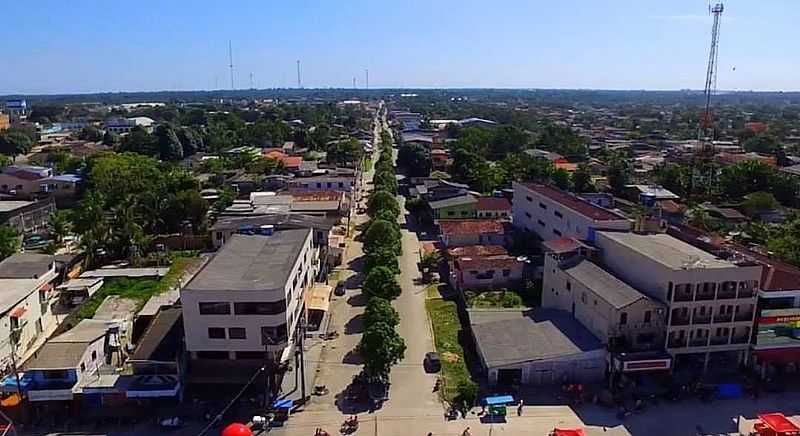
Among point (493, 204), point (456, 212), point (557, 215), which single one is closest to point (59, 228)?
point (456, 212)

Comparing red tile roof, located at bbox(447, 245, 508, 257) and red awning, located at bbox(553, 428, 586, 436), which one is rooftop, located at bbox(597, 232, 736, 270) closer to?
red awning, located at bbox(553, 428, 586, 436)

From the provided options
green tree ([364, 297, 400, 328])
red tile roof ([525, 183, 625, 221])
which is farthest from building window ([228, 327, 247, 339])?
red tile roof ([525, 183, 625, 221])

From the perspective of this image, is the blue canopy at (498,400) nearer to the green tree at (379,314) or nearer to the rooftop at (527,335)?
the rooftop at (527,335)

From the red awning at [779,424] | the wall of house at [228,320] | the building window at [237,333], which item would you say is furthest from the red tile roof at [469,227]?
the red awning at [779,424]

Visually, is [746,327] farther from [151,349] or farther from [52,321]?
[52,321]

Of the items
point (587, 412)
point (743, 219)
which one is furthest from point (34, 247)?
point (743, 219)

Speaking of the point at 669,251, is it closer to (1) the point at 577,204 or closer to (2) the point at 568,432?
(1) the point at 577,204
